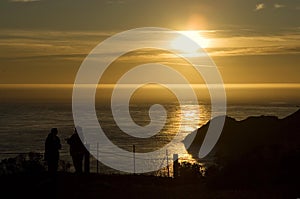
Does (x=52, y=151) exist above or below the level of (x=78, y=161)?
above

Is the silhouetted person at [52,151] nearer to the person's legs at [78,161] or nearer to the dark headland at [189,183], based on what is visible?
the dark headland at [189,183]

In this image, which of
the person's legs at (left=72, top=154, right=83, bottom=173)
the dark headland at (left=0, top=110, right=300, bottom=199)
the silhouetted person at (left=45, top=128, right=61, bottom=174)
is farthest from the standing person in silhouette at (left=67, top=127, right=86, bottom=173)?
the silhouetted person at (left=45, top=128, right=61, bottom=174)

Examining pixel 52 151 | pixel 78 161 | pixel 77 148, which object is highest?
pixel 77 148

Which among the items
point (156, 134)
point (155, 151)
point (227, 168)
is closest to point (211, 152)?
point (155, 151)

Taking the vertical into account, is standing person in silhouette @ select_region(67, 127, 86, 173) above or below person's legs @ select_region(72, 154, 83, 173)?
above

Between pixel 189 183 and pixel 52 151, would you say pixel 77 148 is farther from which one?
pixel 189 183

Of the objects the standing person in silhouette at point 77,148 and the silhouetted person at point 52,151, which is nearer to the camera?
the silhouetted person at point 52,151

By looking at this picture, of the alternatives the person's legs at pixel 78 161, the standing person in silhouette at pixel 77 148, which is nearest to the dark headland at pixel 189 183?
the person's legs at pixel 78 161

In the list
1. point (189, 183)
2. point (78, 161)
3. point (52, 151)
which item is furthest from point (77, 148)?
point (189, 183)

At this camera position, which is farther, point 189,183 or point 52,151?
point 189,183

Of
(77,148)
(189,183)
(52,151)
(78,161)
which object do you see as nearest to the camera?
(52,151)

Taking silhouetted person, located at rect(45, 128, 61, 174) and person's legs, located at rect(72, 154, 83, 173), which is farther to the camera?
person's legs, located at rect(72, 154, 83, 173)

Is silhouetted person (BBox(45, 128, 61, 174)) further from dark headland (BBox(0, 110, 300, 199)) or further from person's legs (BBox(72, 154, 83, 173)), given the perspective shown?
person's legs (BBox(72, 154, 83, 173))

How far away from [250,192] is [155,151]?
51.0 m
